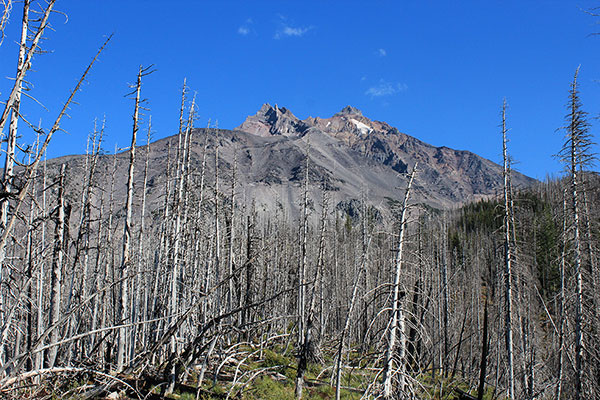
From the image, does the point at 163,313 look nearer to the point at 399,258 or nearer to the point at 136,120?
the point at 136,120

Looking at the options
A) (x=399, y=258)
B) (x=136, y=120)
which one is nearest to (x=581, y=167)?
(x=399, y=258)

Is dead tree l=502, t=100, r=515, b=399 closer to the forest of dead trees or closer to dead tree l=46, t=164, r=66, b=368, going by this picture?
the forest of dead trees

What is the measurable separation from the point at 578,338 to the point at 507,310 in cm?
515

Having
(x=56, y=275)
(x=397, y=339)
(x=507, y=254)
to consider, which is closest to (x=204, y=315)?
(x=56, y=275)

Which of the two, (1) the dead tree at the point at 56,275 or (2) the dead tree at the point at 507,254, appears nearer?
(1) the dead tree at the point at 56,275

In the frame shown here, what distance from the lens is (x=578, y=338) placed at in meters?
12.9

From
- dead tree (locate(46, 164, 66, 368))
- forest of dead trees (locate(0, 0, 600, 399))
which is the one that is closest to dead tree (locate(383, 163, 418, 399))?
forest of dead trees (locate(0, 0, 600, 399))

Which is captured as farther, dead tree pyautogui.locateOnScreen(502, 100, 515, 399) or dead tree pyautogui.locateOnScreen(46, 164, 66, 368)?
dead tree pyautogui.locateOnScreen(502, 100, 515, 399)

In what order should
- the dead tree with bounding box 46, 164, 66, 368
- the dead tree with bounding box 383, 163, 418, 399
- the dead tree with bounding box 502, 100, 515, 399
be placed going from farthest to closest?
the dead tree with bounding box 502, 100, 515, 399 → the dead tree with bounding box 46, 164, 66, 368 → the dead tree with bounding box 383, 163, 418, 399

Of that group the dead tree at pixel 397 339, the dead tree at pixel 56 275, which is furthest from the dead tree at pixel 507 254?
the dead tree at pixel 56 275

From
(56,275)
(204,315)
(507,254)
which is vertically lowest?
(204,315)

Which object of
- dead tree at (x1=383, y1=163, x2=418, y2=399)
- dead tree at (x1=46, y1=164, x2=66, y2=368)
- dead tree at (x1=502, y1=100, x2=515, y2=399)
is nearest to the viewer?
dead tree at (x1=383, y1=163, x2=418, y2=399)

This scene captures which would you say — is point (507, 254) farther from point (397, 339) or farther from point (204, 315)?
point (204, 315)

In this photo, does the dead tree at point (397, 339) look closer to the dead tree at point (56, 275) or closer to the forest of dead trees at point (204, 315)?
the forest of dead trees at point (204, 315)
